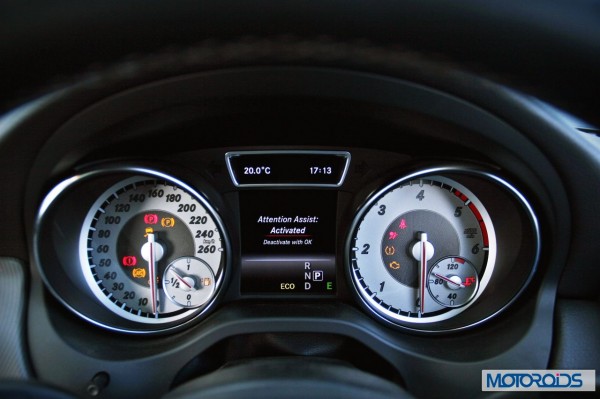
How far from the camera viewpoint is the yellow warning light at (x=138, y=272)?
93.7 inches

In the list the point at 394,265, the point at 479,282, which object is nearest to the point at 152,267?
the point at 394,265

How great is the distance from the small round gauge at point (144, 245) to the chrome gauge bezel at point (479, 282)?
0.53 metres

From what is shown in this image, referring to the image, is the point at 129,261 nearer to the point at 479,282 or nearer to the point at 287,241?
the point at 287,241

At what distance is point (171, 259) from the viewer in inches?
93.7

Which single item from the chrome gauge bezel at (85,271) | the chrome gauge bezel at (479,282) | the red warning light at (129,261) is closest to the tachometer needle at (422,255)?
the chrome gauge bezel at (479,282)

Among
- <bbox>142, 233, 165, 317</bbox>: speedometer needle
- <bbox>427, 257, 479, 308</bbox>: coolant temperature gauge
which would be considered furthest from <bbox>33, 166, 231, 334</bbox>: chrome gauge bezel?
<bbox>427, 257, 479, 308</bbox>: coolant temperature gauge

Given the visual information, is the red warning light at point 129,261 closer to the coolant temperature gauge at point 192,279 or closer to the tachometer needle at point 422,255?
the coolant temperature gauge at point 192,279

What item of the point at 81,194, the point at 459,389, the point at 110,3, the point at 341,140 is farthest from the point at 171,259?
the point at 110,3

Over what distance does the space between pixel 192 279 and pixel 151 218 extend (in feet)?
0.95

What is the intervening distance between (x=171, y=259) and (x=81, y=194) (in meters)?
0.42

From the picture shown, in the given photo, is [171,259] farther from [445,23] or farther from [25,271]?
[445,23]

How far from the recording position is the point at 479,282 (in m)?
2.35
